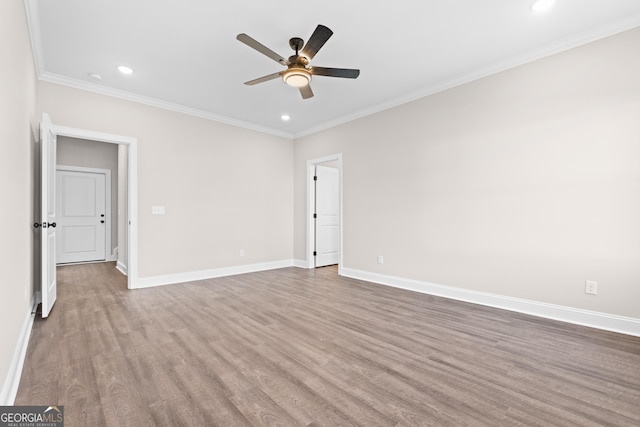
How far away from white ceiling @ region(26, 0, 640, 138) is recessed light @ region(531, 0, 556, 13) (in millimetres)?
55

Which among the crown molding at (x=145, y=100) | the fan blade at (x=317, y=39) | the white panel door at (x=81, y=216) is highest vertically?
the crown molding at (x=145, y=100)

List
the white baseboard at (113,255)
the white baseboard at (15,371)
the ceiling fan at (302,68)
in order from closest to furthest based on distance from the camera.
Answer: the white baseboard at (15,371) < the ceiling fan at (302,68) < the white baseboard at (113,255)

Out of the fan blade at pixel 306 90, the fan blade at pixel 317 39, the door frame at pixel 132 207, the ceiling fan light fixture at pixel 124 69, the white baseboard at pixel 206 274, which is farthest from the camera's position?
the white baseboard at pixel 206 274

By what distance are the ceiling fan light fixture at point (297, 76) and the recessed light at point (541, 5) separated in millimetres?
1955

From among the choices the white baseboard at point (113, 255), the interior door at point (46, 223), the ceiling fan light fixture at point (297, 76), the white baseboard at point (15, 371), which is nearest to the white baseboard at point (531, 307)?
the ceiling fan light fixture at point (297, 76)

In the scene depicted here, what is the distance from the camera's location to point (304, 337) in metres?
2.59

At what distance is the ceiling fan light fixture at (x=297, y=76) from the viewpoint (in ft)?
8.82

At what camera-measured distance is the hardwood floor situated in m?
1.60

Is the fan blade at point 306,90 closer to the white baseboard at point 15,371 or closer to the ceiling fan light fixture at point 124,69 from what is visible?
the ceiling fan light fixture at point 124,69

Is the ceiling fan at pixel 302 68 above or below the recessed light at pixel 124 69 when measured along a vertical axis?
below

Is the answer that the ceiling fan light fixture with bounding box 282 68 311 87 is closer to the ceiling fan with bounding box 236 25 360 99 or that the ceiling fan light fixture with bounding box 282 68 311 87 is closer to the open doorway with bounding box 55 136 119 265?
the ceiling fan with bounding box 236 25 360 99

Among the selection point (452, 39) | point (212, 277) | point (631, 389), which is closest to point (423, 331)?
point (631, 389)

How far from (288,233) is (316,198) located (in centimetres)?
96

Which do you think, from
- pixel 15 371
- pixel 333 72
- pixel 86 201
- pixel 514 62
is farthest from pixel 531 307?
pixel 86 201
